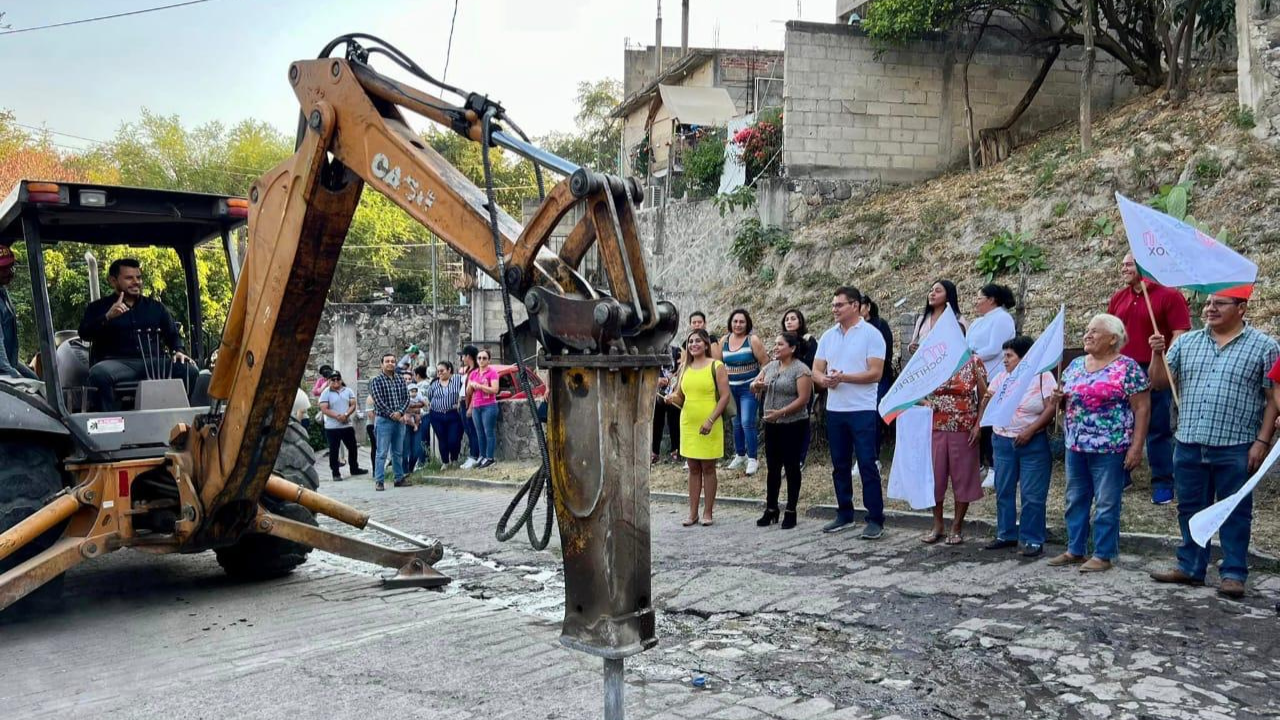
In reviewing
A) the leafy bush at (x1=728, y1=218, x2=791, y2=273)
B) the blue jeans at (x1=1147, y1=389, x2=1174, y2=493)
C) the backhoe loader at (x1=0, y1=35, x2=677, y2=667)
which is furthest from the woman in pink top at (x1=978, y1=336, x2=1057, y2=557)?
the leafy bush at (x1=728, y1=218, x2=791, y2=273)

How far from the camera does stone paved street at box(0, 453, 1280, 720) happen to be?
464cm

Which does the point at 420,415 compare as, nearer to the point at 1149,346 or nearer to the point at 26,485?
the point at 26,485

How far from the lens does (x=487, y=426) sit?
14.8 meters

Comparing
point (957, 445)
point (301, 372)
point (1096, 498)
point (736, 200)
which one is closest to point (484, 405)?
point (736, 200)

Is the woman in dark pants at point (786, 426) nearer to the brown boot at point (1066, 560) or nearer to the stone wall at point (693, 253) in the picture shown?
the brown boot at point (1066, 560)

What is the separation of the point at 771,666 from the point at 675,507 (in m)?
5.20

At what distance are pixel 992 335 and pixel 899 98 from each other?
38.8 feet

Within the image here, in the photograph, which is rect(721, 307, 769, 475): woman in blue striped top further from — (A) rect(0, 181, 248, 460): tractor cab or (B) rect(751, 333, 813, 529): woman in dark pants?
(A) rect(0, 181, 248, 460): tractor cab

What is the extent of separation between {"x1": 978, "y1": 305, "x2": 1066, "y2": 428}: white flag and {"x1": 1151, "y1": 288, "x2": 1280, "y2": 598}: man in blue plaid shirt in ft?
3.02

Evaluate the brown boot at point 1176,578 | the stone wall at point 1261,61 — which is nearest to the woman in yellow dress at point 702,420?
the brown boot at point 1176,578

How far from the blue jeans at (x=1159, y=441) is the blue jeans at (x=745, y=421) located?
4017 mm

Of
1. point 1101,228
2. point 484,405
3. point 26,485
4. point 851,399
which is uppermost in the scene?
point 1101,228

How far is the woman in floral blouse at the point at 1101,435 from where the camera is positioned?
6.66 metres

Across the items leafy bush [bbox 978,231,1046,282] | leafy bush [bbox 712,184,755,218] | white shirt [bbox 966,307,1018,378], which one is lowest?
white shirt [bbox 966,307,1018,378]
